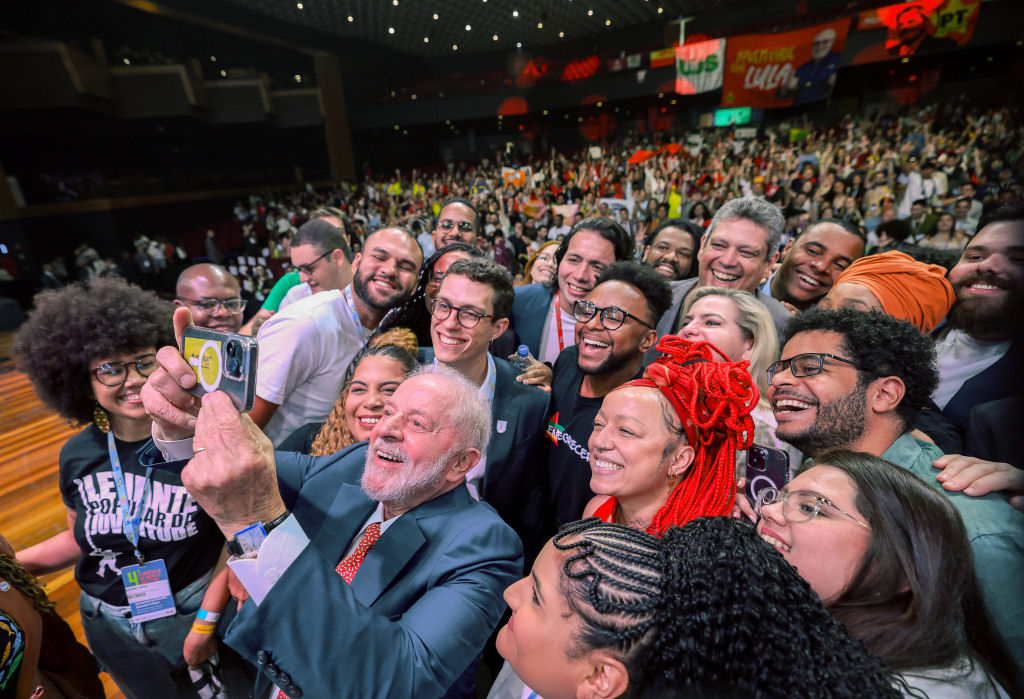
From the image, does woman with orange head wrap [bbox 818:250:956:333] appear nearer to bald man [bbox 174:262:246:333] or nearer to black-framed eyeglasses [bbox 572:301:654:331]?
black-framed eyeglasses [bbox 572:301:654:331]

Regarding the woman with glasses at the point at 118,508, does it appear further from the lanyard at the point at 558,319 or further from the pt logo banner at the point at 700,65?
the pt logo banner at the point at 700,65

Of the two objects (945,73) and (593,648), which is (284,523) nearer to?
(593,648)

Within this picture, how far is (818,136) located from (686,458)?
51.9 ft

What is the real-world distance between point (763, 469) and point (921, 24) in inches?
534

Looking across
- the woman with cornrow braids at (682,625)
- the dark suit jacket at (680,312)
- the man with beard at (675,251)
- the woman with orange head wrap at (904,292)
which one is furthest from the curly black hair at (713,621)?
the man with beard at (675,251)

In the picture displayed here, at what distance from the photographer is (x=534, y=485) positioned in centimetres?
216

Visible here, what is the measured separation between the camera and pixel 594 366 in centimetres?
207

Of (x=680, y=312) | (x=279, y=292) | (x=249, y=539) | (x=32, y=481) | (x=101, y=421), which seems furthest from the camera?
(x=32, y=481)

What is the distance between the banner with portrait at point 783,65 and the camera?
1017 centimetres

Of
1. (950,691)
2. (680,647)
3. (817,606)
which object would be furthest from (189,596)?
(950,691)

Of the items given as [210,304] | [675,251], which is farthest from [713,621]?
[675,251]

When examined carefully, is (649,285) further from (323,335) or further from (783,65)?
(783,65)

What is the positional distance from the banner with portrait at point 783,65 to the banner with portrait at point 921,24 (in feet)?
3.53

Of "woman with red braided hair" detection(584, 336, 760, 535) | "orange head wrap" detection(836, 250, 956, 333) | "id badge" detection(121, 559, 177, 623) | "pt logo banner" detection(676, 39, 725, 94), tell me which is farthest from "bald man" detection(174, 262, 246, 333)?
"pt logo banner" detection(676, 39, 725, 94)
